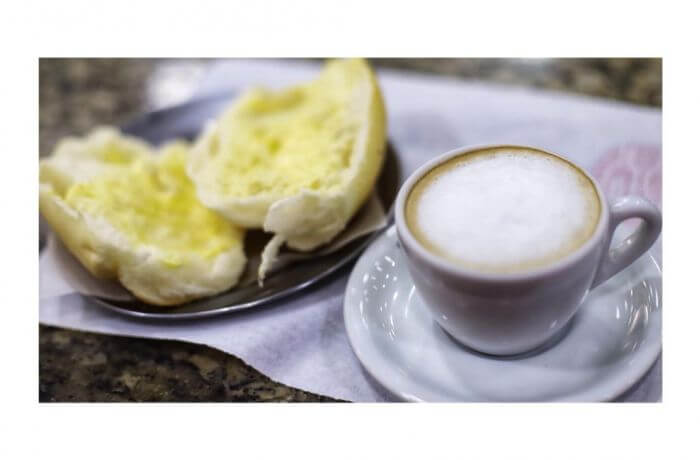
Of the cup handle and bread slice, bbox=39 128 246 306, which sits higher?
the cup handle

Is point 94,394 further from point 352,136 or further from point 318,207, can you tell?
point 352,136

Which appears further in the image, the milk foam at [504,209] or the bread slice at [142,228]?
the bread slice at [142,228]

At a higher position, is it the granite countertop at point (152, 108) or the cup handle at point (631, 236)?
the cup handle at point (631, 236)

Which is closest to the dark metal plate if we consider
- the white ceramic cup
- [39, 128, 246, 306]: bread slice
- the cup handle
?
[39, 128, 246, 306]: bread slice

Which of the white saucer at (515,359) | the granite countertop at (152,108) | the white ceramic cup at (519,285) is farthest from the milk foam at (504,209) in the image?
the granite countertop at (152,108)

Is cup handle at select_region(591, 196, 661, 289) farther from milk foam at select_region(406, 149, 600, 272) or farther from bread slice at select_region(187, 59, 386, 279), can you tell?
bread slice at select_region(187, 59, 386, 279)

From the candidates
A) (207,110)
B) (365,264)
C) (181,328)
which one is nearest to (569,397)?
(365,264)

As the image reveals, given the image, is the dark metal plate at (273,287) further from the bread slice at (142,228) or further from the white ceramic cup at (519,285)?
the white ceramic cup at (519,285)
